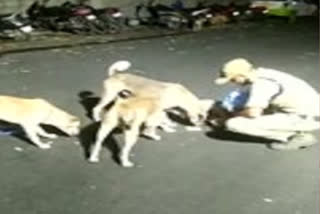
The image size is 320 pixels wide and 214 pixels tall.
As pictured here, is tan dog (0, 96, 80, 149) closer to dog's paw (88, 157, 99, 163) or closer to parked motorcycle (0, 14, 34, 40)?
dog's paw (88, 157, 99, 163)

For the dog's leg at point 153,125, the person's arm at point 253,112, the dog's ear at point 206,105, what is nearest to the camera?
the dog's leg at point 153,125

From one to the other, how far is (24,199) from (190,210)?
1.84 ft

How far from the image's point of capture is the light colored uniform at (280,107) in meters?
3.00

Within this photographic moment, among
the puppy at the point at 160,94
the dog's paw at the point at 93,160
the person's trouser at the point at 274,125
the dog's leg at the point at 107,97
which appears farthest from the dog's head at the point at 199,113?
the dog's paw at the point at 93,160

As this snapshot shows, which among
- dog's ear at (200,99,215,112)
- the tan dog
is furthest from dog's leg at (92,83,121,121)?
dog's ear at (200,99,215,112)

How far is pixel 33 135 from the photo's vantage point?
9.78 feet

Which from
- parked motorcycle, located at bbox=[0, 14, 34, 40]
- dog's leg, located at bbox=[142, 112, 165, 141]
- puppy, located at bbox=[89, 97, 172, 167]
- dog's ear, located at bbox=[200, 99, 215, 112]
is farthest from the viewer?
parked motorcycle, located at bbox=[0, 14, 34, 40]

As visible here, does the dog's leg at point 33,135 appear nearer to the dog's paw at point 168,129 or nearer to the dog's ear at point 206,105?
the dog's paw at point 168,129

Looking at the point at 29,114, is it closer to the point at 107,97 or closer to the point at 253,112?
the point at 107,97

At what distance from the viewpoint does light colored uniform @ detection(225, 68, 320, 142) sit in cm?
300

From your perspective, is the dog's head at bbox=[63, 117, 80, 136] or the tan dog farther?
the dog's head at bbox=[63, 117, 80, 136]

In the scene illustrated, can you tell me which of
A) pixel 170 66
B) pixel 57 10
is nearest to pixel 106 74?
pixel 170 66

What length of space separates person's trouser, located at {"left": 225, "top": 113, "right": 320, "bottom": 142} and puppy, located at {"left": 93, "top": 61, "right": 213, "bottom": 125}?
218mm

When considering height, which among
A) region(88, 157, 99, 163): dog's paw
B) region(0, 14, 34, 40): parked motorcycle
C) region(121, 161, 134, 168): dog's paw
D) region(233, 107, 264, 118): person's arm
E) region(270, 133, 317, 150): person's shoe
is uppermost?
region(233, 107, 264, 118): person's arm
